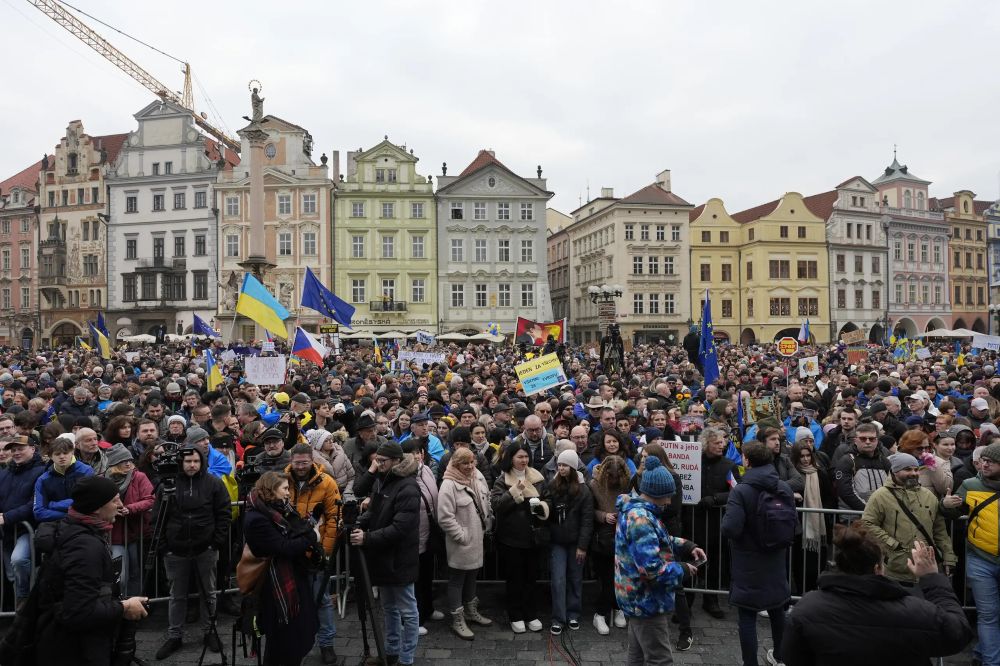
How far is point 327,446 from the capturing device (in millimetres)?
7047

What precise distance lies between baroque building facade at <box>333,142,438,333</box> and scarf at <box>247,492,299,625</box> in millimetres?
45983

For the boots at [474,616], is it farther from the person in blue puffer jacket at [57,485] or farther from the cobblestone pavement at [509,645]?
the person in blue puffer jacket at [57,485]

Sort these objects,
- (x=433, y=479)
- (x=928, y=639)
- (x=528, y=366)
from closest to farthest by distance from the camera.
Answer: (x=928, y=639) < (x=433, y=479) < (x=528, y=366)

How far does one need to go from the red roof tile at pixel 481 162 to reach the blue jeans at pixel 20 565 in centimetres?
4674

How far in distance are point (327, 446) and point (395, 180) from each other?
150 ft

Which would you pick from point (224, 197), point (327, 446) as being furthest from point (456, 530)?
point (224, 197)

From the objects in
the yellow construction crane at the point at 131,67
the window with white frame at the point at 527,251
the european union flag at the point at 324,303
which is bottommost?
the european union flag at the point at 324,303

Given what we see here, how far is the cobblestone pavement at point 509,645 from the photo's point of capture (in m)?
5.62

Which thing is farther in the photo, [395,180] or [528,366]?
[395,180]

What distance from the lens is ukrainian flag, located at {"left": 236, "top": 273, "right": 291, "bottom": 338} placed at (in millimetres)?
12750

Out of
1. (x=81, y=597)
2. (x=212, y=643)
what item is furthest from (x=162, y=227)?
(x=81, y=597)

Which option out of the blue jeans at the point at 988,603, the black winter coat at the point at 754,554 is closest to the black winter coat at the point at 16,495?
the black winter coat at the point at 754,554

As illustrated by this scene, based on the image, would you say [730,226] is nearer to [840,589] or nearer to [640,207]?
[640,207]

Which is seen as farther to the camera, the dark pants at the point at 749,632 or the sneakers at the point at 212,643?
the sneakers at the point at 212,643
